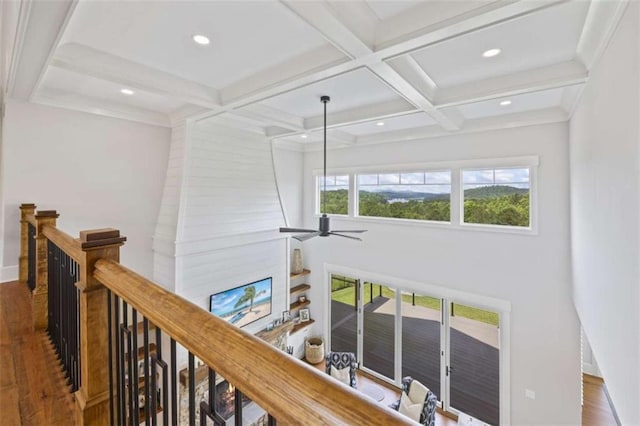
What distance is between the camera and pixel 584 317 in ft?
10.6

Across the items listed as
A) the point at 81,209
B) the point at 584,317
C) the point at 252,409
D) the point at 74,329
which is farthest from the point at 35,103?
the point at 584,317

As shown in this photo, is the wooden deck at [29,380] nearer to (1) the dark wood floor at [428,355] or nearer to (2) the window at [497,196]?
(2) the window at [497,196]

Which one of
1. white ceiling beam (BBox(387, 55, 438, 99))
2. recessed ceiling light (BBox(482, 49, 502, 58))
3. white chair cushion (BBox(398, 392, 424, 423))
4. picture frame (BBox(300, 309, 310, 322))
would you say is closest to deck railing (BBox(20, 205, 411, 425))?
white ceiling beam (BBox(387, 55, 438, 99))

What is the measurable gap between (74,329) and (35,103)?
3.51 meters

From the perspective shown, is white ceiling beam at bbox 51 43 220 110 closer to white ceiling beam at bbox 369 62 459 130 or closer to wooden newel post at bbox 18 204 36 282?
wooden newel post at bbox 18 204 36 282

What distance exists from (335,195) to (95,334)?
19.3 feet

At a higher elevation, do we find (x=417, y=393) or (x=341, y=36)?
(x=341, y=36)

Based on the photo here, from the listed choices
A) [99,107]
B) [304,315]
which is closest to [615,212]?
[99,107]

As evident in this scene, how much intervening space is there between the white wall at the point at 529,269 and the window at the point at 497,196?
228 mm

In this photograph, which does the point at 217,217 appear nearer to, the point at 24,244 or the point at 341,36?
the point at 24,244

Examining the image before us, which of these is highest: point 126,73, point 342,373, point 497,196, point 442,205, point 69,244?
point 126,73

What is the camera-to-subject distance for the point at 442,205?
5309 mm

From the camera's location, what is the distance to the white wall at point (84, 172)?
3477 millimetres

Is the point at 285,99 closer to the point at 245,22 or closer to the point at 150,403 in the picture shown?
the point at 245,22
